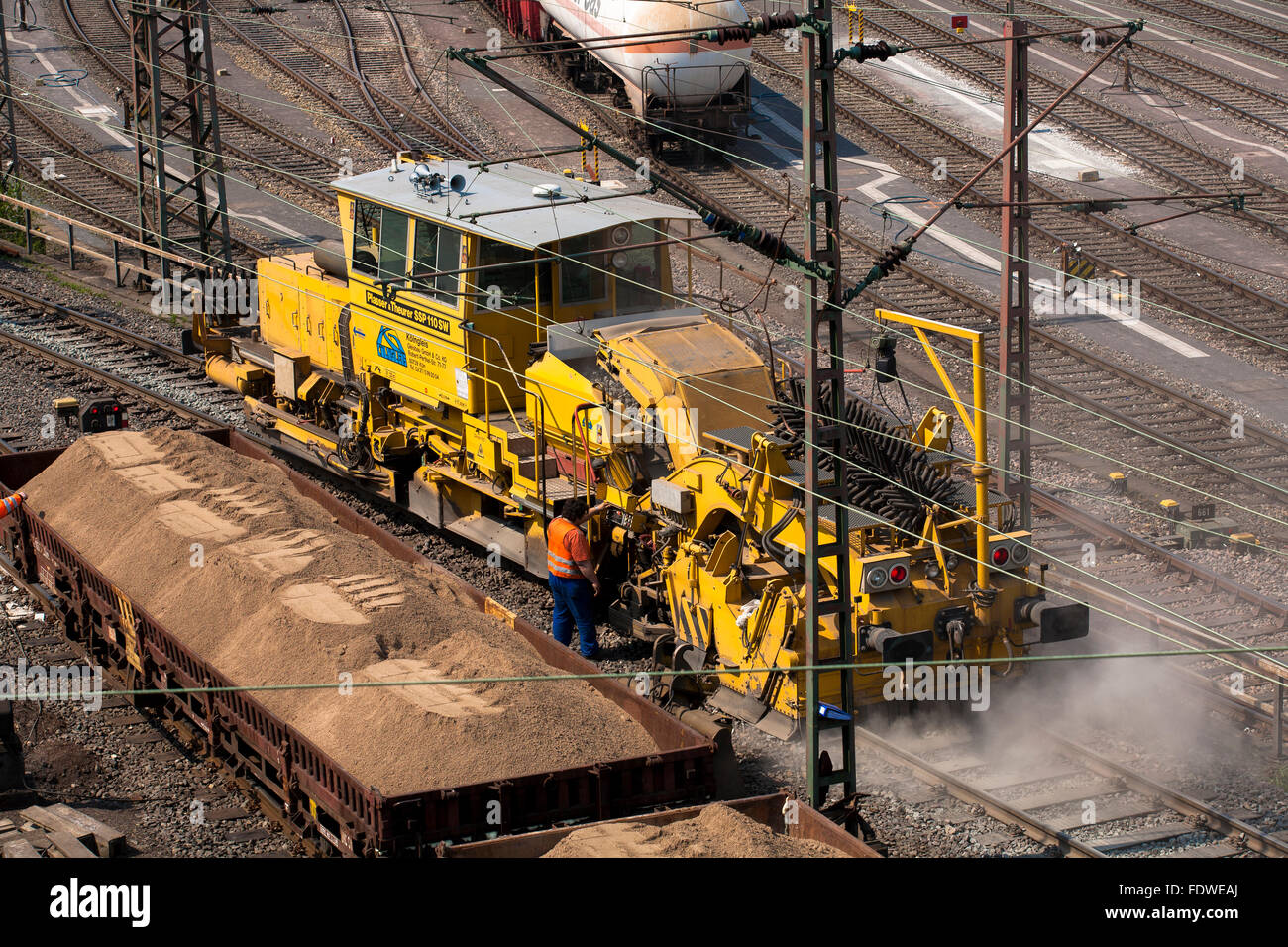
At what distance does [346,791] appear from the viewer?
9.37 m

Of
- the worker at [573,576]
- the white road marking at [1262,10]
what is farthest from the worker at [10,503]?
the white road marking at [1262,10]

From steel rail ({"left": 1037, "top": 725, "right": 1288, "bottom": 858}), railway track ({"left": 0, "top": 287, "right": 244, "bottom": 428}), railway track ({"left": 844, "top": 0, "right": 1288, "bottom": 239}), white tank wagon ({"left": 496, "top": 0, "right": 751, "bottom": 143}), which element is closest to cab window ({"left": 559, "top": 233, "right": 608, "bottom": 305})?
steel rail ({"left": 1037, "top": 725, "right": 1288, "bottom": 858})

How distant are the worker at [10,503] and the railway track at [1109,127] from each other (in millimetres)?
19190

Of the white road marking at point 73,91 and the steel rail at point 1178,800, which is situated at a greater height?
the white road marking at point 73,91

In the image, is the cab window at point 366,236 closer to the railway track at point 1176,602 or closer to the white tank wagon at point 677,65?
the railway track at point 1176,602

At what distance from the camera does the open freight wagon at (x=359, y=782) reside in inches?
365

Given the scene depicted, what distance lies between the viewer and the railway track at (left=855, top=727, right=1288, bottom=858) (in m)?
10.2

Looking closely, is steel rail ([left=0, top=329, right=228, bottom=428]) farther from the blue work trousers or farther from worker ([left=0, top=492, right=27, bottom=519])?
the blue work trousers

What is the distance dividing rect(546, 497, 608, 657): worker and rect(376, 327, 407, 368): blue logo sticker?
306 centimetres

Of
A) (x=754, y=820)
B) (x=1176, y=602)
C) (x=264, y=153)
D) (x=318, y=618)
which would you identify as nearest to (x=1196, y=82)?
(x=264, y=153)

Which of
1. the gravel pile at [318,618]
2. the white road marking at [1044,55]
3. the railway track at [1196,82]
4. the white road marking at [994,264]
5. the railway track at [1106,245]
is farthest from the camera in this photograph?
the white road marking at [1044,55]

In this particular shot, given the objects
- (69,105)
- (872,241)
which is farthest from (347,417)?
(69,105)

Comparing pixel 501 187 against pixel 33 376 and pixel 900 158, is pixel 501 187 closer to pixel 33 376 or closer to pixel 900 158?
pixel 33 376

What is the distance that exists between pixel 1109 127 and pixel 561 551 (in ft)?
71.4
